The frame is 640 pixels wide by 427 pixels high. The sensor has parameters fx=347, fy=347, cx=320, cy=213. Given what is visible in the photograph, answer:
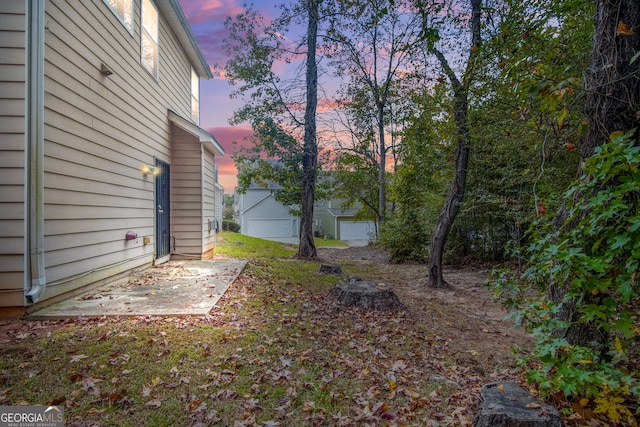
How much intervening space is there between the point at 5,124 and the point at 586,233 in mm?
5144

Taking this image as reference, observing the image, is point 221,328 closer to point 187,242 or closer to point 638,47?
point 638,47

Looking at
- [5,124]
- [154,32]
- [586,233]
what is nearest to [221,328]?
[5,124]

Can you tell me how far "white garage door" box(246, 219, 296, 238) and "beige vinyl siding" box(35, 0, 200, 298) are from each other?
1944 centimetres

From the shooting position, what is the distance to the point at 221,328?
3686 mm

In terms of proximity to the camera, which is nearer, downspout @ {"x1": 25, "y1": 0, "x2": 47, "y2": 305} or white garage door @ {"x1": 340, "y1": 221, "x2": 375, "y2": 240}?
downspout @ {"x1": 25, "y1": 0, "x2": 47, "y2": 305}

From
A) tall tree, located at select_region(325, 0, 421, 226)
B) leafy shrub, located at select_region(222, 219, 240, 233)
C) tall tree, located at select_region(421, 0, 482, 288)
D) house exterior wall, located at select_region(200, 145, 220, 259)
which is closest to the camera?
tall tree, located at select_region(421, 0, 482, 288)

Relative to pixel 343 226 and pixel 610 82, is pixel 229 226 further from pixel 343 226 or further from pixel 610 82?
pixel 610 82

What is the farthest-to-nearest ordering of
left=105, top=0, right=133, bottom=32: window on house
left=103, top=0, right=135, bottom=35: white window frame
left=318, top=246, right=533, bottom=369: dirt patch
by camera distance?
1. left=105, top=0, right=133, bottom=32: window on house
2. left=103, top=0, right=135, bottom=35: white window frame
3. left=318, top=246, right=533, bottom=369: dirt patch

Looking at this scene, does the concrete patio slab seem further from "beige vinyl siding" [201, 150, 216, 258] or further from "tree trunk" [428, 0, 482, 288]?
"tree trunk" [428, 0, 482, 288]

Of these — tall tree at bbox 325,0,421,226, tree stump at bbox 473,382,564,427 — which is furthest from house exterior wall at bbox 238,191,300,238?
tree stump at bbox 473,382,564,427

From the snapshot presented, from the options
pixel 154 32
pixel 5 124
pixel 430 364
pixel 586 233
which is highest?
pixel 154 32

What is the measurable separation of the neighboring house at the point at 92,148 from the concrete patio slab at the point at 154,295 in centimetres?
25

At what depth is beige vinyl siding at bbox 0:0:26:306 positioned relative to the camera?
3543 mm

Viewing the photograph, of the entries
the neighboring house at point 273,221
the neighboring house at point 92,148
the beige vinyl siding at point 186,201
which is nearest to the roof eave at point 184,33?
the neighboring house at point 92,148
